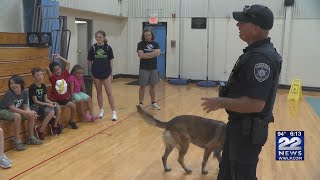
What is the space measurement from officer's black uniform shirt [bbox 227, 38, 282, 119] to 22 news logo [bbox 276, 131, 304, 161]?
913 millimetres

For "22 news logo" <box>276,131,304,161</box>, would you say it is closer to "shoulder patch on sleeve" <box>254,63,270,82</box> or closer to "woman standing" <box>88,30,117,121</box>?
"shoulder patch on sleeve" <box>254,63,270,82</box>

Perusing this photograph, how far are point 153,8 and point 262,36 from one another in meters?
10.7

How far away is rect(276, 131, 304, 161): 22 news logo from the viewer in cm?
308

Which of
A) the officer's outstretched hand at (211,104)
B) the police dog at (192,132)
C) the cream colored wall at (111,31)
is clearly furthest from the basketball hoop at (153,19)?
the officer's outstretched hand at (211,104)

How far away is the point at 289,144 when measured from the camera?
3115 millimetres

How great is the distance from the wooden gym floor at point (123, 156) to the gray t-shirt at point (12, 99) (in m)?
0.64

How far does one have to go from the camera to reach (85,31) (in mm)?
11180

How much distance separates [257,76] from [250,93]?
0.37ft

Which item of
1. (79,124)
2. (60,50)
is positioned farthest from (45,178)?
(60,50)

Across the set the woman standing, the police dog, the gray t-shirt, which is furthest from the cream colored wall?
the police dog

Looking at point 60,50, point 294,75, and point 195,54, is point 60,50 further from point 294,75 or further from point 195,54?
point 294,75

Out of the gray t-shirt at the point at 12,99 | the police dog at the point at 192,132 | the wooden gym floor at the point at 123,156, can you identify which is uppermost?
the gray t-shirt at the point at 12,99

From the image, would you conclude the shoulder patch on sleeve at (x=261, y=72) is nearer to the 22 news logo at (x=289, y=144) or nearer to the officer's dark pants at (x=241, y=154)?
the officer's dark pants at (x=241, y=154)

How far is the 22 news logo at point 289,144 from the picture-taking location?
121 inches
